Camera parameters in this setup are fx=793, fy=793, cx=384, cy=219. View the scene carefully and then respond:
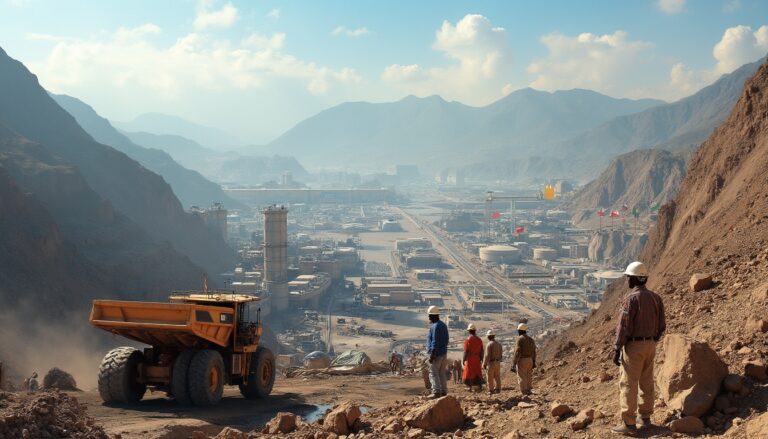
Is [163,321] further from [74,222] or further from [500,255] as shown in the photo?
[500,255]

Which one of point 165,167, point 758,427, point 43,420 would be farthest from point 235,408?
point 165,167

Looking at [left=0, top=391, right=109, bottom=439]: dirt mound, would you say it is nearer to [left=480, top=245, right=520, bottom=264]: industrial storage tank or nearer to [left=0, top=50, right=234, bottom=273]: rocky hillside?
[left=0, top=50, right=234, bottom=273]: rocky hillside

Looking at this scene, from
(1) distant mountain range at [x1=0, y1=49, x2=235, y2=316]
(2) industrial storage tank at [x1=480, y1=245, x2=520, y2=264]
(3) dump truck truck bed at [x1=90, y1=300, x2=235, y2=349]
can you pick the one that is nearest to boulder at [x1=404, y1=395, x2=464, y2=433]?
(3) dump truck truck bed at [x1=90, y1=300, x2=235, y2=349]

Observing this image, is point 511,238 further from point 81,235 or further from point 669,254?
point 669,254

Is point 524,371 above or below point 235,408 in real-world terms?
above

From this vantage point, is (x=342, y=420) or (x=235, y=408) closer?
(x=342, y=420)

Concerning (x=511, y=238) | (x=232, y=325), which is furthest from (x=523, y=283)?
(x=232, y=325)
